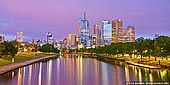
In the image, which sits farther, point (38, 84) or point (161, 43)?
point (161, 43)

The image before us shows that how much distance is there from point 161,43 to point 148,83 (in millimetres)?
39218

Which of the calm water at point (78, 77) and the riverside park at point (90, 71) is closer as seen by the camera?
the calm water at point (78, 77)

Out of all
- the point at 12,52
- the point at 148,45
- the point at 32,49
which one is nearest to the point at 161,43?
the point at 148,45

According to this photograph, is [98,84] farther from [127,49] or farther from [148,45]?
[127,49]

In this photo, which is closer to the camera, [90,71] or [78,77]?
[78,77]

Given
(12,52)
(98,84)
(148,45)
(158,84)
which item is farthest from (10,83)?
(148,45)

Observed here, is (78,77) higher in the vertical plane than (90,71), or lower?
higher

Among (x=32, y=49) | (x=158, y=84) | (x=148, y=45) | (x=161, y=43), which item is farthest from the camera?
(x=32, y=49)

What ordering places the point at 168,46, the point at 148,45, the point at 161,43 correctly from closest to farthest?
A: the point at 168,46 → the point at 161,43 → the point at 148,45

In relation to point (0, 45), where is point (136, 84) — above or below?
below

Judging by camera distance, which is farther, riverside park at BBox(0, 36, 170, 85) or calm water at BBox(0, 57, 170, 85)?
riverside park at BBox(0, 36, 170, 85)

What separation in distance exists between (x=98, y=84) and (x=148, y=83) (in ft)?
17.9

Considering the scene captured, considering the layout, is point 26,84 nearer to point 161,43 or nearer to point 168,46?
point 168,46

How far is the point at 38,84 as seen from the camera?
29016 mm
